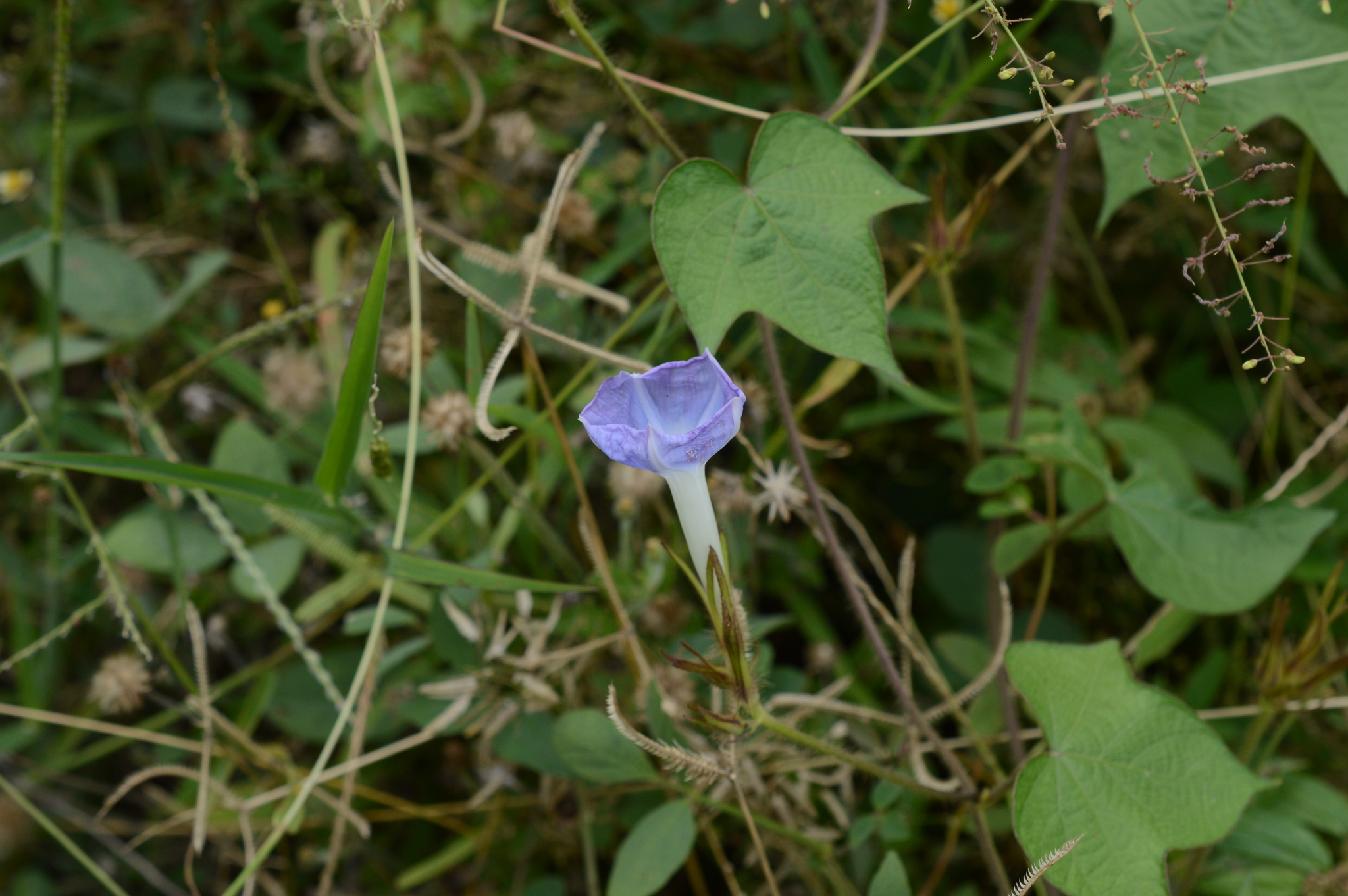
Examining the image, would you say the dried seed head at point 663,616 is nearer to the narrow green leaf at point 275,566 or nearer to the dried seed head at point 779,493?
the dried seed head at point 779,493

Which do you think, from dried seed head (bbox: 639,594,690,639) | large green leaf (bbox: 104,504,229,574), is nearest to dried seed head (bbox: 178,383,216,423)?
large green leaf (bbox: 104,504,229,574)

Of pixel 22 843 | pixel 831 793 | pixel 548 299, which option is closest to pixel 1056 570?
pixel 831 793

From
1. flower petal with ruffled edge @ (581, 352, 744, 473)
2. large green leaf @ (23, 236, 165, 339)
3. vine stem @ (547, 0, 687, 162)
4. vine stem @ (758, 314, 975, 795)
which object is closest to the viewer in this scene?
flower petal with ruffled edge @ (581, 352, 744, 473)

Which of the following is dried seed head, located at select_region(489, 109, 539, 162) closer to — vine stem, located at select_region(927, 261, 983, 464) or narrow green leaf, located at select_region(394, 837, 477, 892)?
vine stem, located at select_region(927, 261, 983, 464)

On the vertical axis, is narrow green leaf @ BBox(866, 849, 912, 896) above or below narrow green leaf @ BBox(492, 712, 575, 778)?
above

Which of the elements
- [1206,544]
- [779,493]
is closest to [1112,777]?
[1206,544]

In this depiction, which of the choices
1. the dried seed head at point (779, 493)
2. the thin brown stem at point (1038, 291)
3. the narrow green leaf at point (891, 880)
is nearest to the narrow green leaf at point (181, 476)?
the dried seed head at point (779, 493)
